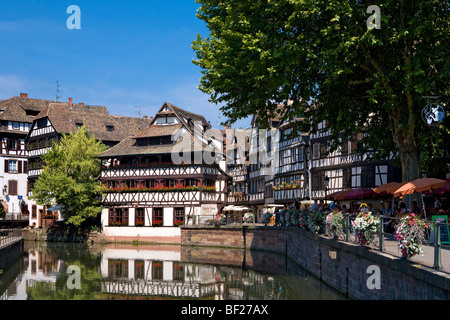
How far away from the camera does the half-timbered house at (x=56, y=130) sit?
64812 mm

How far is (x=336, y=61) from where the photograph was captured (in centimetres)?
2109

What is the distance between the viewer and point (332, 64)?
21.0 metres

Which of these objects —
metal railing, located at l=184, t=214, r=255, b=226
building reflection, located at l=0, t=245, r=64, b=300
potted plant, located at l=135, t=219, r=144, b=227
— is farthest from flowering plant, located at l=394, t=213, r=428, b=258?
potted plant, located at l=135, t=219, r=144, b=227

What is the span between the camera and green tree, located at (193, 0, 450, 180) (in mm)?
20969

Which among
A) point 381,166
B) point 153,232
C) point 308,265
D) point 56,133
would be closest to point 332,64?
point 308,265

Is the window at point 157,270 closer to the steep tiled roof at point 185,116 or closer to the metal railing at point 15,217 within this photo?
the steep tiled roof at point 185,116

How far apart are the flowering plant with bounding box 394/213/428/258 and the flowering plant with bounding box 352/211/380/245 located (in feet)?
9.79

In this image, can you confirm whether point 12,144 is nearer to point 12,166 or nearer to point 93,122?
point 12,166

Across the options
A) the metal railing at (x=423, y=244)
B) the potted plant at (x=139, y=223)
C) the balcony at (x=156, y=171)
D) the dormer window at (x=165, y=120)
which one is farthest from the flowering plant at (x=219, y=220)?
the metal railing at (x=423, y=244)

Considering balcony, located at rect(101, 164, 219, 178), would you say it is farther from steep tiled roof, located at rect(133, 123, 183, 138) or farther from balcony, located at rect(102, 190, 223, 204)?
steep tiled roof, located at rect(133, 123, 183, 138)

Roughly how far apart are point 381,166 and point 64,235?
32.4 meters

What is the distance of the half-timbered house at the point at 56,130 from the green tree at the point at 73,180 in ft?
25.6

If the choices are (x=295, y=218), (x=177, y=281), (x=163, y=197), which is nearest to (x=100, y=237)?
(x=163, y=197)
